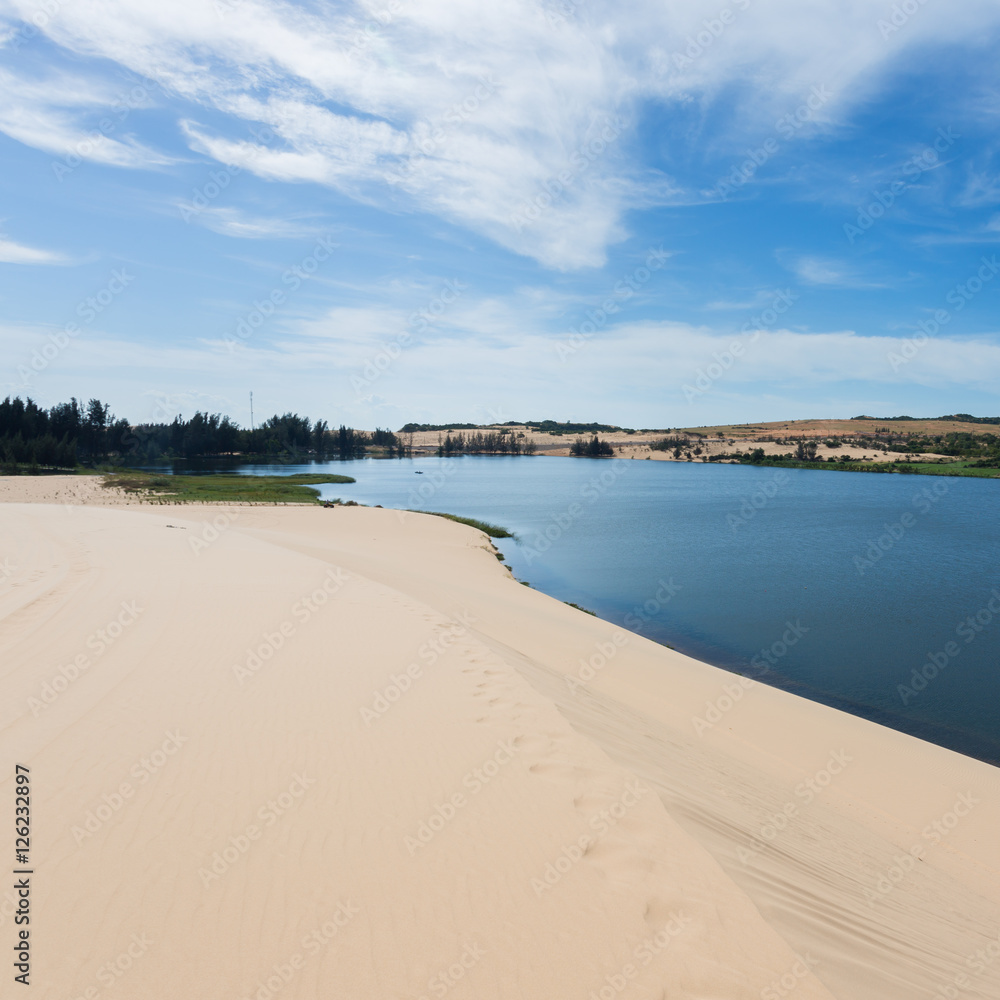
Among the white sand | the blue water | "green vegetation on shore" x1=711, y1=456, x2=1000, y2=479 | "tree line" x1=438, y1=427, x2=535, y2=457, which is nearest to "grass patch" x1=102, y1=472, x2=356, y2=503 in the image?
the blue water

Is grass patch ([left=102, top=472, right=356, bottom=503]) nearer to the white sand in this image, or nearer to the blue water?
the blue water

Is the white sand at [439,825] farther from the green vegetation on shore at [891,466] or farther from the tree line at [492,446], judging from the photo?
the tree line at [492,446]

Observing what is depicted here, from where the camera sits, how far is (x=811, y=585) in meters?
22.8

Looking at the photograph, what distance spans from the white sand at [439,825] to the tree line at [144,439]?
6477 centimetres

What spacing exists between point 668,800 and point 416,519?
29.9 meters

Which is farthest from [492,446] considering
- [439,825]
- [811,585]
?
[439,825]

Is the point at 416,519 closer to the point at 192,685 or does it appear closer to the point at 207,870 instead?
the point at 192,685

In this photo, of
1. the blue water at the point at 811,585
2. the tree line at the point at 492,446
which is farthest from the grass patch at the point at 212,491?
the tree line at the point at 492,446

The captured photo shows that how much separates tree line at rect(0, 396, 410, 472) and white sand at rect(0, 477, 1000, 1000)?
64.8 meters

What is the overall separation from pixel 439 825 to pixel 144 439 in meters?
121

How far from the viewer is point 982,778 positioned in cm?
918

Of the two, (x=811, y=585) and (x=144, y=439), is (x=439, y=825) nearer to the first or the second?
(x=811, y=585)

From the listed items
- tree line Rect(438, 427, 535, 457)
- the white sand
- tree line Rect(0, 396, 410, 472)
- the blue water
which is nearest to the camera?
the white sand

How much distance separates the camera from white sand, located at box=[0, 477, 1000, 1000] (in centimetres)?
325
